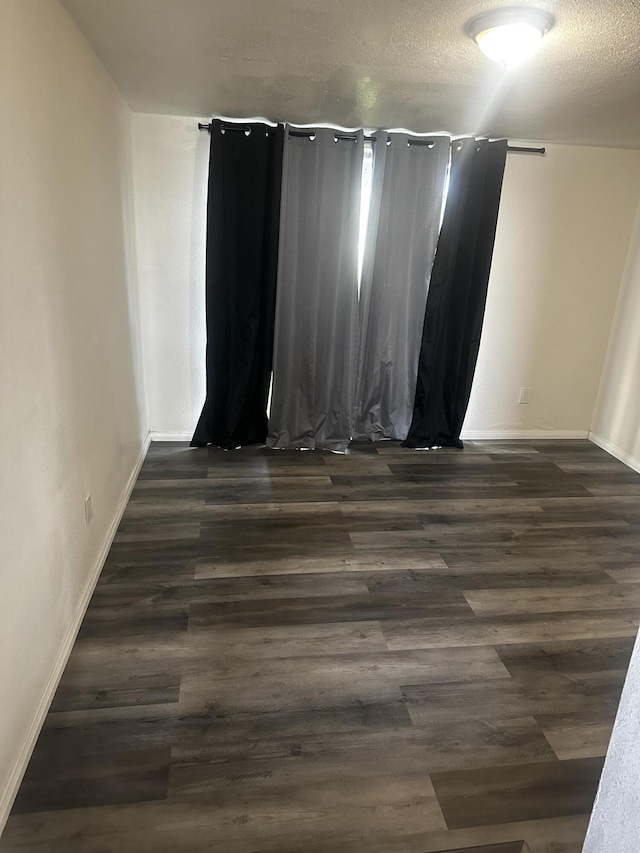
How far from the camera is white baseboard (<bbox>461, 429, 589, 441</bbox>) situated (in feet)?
14.6

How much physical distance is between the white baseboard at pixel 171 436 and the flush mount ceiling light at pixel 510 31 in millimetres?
2959

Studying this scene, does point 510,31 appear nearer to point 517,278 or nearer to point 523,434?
point 517,278

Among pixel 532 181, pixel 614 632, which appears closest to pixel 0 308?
pixel 614 632

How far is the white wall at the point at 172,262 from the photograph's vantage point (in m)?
3.55

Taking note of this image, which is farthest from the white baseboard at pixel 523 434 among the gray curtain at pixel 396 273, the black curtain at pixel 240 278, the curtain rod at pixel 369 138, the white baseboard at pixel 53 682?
the white baseboard at pixel 53 682

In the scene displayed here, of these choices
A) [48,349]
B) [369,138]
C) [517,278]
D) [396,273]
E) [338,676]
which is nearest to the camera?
[48,349]

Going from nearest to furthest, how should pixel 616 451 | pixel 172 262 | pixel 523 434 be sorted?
pixel 172 262, pixel 616 451, pixel 523 434

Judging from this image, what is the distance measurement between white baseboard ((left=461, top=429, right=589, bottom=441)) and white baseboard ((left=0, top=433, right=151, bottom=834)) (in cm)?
272

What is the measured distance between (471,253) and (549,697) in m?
2.84

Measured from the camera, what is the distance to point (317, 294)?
3812 mm

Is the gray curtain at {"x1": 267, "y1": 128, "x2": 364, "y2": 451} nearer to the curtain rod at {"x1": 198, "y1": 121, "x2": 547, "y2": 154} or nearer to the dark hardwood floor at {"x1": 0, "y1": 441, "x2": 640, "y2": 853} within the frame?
the curtain rod at {"x1": 198, "y1": 121, "x2": 547, "y2": 154}

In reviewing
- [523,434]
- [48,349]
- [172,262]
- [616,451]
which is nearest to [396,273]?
[172,262]

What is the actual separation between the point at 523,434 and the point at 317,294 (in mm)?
2027

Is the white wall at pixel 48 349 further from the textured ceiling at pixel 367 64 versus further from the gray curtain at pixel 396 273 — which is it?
the gray curtain at pixel 396 273
